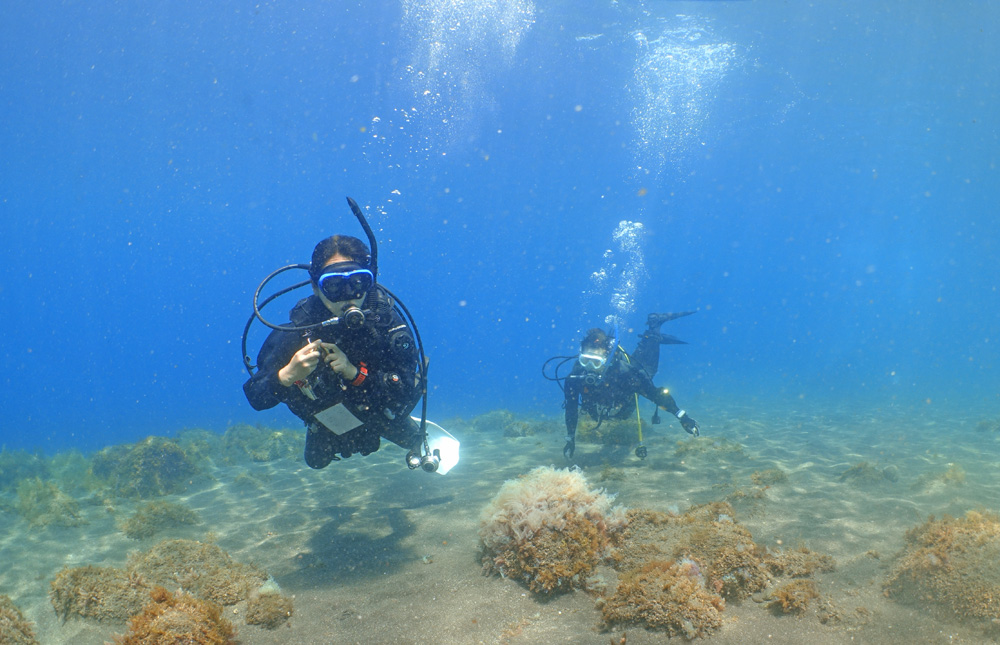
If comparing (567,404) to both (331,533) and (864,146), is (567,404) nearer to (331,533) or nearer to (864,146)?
(331,533)

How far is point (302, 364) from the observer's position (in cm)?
355

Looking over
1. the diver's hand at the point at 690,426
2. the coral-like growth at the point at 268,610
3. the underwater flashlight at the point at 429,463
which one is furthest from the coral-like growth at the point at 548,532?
the diver's hand at the point at 690,426

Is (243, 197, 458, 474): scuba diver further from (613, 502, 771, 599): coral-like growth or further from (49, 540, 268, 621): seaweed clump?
(613, 502, 771, 599): coral-like growth

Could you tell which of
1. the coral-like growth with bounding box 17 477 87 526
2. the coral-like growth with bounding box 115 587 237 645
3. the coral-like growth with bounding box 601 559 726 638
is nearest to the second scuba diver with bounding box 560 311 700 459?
the coral-like growth with bounding box 601 559 726 638

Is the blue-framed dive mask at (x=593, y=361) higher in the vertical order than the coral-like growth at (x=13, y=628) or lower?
higher

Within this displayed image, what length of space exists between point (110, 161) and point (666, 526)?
45793 mm

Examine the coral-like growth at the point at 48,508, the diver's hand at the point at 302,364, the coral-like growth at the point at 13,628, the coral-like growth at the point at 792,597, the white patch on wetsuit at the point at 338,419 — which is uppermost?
the diver's hand at the point at 302,364

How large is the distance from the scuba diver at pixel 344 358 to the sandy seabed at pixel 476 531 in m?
1.19

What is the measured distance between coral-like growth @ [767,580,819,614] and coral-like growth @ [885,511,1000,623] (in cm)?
72

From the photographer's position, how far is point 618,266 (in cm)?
13650

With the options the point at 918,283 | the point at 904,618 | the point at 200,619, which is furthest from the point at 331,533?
the point at 918,283

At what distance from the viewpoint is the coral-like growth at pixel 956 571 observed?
2945mm

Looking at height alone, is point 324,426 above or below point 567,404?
below

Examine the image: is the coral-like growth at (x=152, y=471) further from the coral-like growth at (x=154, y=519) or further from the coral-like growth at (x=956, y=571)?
the coral-like growth at (x=956, y=571)
